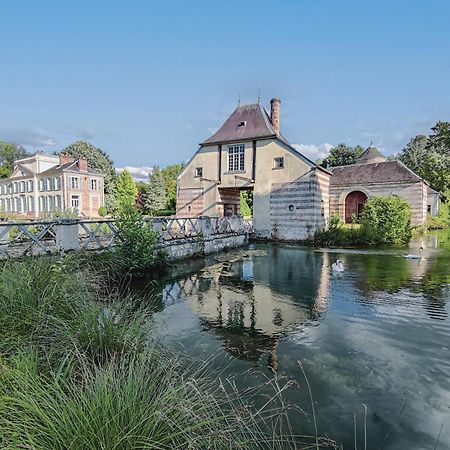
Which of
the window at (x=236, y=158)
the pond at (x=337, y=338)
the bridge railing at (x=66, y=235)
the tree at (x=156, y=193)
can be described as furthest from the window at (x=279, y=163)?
the tree at (x=156, y=193)

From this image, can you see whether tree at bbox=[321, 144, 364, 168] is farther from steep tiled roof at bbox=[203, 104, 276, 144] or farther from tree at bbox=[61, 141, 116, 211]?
tree at bbox=[61, 141, 116, 211]

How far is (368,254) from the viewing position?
14438mm

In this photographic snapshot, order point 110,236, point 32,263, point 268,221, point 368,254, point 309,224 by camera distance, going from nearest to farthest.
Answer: point 32,263 → point 110,236 → point 368,254 → point 309,224 → point 268,221

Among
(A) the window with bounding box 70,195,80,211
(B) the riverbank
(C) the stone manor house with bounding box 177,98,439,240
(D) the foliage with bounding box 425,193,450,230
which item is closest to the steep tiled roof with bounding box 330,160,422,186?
(C) the stone manor house with bounding box 177,98,439,240

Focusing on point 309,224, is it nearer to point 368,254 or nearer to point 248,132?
point 368,254

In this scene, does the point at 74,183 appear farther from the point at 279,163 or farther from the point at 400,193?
the point at 400,193

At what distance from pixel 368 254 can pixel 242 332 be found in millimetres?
10748

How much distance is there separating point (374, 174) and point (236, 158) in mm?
13074

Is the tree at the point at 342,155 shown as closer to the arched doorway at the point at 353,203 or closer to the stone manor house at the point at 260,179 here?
the arched doorway at the point at 353,203

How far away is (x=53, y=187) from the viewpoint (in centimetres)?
3812

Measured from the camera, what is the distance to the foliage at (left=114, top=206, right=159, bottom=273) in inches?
359

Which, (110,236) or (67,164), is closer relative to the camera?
(110,236)

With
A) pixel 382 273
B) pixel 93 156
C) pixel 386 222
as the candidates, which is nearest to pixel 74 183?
pixel 93 156

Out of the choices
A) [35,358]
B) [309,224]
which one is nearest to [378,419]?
[35,358]
